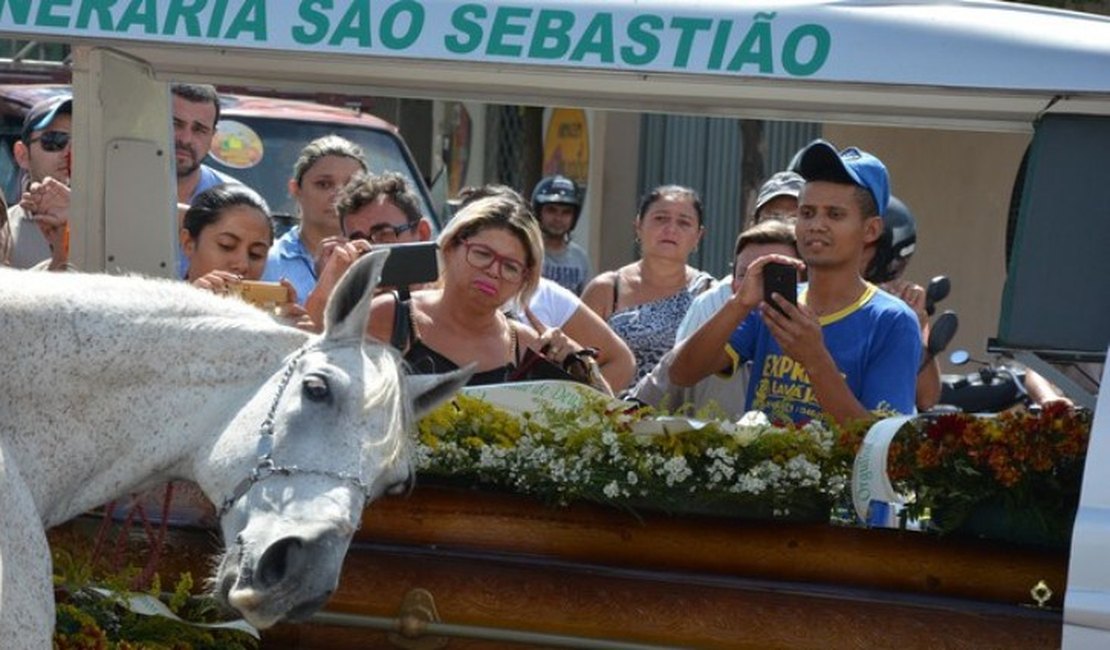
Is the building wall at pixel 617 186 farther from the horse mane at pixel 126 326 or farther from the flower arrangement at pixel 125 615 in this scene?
the horse mane at pixel 126 326

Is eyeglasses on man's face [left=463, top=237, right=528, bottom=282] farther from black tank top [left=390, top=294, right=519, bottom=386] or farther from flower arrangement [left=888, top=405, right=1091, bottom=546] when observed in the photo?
flower arrangement [left=888, top=405, right=1091, bottom=546]

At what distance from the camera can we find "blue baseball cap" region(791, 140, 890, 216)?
567 cm

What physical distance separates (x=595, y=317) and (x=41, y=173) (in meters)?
2.17

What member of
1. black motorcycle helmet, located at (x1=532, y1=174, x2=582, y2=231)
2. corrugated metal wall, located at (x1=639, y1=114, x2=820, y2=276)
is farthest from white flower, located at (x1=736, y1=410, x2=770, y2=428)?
corrugated metal wall, located at (x1=639, y1=114, x2=820, y2=276)

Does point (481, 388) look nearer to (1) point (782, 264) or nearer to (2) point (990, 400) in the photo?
(1) point (782, 264)

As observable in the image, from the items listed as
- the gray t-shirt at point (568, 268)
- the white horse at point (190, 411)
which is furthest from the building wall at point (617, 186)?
the white horse at point (190, 411)

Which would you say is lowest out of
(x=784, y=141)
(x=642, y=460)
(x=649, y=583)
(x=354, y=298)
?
(x=649, y=583)

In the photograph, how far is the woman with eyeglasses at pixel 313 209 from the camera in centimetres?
702

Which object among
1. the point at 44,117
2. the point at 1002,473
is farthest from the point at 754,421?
the point at 44,117

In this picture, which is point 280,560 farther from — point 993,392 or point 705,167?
point 705,167

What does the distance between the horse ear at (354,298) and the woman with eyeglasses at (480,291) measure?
1645 millimetres

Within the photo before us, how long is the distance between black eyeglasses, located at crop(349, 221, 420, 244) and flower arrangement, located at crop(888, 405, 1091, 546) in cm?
247

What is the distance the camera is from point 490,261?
5.71m

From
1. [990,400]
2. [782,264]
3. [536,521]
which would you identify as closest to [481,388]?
[536,521]
